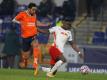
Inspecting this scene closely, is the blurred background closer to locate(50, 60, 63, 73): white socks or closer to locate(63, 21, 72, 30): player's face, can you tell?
locate(63, 21, 72, 30): player's face

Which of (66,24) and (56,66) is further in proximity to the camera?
(66,24)

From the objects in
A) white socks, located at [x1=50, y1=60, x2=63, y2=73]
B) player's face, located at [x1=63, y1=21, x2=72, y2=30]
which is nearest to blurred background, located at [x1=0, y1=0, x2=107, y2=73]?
player's face, located at [x1=63, y1=21, x2=72, y2=30]

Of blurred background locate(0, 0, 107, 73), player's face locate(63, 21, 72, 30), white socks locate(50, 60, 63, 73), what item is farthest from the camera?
blurred background locate(0, 0, 107, 73)

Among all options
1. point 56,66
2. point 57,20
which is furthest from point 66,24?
point 57,20

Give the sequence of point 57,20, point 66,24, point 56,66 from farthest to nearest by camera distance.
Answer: point 57,20
point 66,24
point 56,66

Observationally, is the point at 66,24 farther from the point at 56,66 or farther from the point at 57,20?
the point at 57,20

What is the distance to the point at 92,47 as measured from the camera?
81.8 feet

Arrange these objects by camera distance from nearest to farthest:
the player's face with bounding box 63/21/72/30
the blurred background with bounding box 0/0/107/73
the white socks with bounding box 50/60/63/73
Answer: the white socks with bounding box 50/60/63/73, the player's face with bounding box 63/21/72/30, the blurred background with bounding box 0/0/107/73

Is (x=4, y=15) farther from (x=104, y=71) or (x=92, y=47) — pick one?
(x=104, y=71)

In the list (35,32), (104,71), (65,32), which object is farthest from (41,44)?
(65,32)

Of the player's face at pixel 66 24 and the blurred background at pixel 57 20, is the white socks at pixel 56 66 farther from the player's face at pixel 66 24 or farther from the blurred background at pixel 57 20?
the blurred background at pixel 57 20

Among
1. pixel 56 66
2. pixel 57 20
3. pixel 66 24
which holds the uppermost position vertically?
pixel 66 24

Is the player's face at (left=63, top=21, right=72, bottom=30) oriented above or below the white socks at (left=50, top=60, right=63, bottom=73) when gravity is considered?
above

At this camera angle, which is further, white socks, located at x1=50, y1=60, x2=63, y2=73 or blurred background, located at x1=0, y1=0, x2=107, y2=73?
blurred background, located at x1=0, y1=0, x2=107, y2=73
